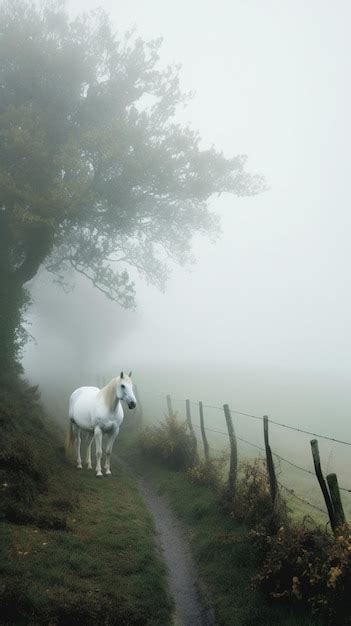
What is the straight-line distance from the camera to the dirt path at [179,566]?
6773 mm

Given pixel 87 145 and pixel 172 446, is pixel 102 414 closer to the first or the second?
pixel 172 446

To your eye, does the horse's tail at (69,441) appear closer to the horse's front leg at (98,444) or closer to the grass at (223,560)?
the horse's front leg at (98,444)

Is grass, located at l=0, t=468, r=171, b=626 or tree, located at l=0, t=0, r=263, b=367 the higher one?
tree, located at l=0, t=0, r=263, b=367

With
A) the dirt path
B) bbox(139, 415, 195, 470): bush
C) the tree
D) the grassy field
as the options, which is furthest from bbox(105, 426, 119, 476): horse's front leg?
the tree

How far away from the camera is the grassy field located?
225 inches

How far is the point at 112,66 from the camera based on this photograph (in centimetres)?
2252

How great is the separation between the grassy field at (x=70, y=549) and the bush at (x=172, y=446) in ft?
9.52

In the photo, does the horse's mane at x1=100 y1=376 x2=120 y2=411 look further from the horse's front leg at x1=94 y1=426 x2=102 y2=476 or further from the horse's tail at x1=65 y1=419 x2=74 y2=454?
the horse's tail at x1=65 y1=419 x2=74 y2=454

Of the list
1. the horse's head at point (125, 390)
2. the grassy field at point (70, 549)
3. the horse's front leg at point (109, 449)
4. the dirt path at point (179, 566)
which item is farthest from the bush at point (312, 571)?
the horse's front leg at point (109, 449)

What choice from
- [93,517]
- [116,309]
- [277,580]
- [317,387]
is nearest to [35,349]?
[116,309]

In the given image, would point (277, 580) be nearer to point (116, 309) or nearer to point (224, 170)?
Answer: point (224, 170)

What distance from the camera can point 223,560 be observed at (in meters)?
8.20

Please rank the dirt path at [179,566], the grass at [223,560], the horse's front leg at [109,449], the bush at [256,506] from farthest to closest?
1. the horse's front leg at [109,449]
2. the bush at [256,506]
3. the dirt path at [179,566]
4. the grass at [223,560]

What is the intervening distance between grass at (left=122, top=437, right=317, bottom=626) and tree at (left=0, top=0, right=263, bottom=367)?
11683mm
